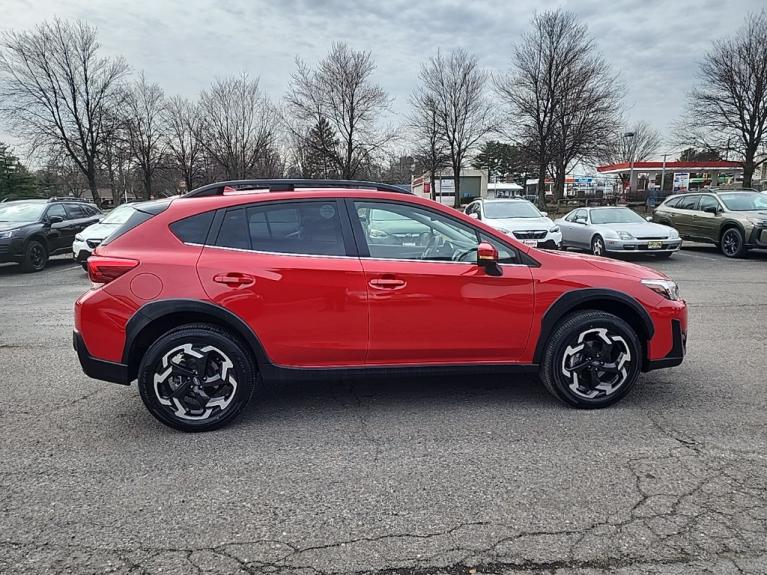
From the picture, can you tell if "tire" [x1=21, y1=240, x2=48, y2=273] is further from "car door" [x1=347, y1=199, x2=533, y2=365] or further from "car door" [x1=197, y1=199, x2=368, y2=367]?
"car door" [x1=347, y1=199, x2=533, y2=365]

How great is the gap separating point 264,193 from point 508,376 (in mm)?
2623

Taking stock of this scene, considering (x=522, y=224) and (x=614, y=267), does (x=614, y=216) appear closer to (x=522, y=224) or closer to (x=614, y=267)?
(x=522, y=224)

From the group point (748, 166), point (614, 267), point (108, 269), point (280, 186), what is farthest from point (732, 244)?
point (748, 166)

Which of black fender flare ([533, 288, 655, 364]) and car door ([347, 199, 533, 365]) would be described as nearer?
car door ([347, 199, 533, 365])

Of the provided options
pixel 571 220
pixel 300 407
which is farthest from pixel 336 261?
pixel 571 220

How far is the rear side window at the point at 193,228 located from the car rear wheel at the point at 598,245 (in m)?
11.2

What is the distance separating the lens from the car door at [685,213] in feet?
47.4

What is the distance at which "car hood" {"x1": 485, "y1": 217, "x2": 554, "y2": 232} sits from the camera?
1277cm

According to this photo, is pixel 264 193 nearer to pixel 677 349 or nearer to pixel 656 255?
pixel 677 349

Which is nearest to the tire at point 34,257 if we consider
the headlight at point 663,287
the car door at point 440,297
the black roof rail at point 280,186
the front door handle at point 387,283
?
the black roof rail at point 280,186

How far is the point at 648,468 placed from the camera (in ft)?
10.2

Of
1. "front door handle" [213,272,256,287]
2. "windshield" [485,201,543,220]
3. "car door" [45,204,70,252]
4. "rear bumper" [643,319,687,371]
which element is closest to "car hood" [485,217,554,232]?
"windshield" [485,201,543,220]

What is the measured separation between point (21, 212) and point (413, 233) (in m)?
12.9

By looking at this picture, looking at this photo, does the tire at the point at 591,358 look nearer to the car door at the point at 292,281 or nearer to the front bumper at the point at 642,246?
the car door at the point at 292,281
